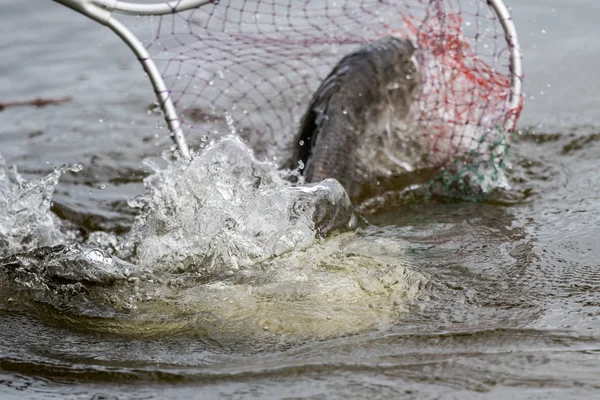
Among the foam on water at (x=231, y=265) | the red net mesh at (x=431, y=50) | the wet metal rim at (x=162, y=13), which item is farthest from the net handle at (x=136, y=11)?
the foam on water at (x=231, y=265)

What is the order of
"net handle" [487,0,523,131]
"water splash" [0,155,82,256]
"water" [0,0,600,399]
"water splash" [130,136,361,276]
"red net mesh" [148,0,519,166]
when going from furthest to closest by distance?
"red net mesh" [148,0,519,166] < "net handle" [487,0,523,131] < "water splash" [0,155,82,256] < "water splash" [130,136,361,276] < "water" [0,0,600,399]

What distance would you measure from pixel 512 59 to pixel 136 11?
2301 millimetres

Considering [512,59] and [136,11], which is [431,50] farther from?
[136,11]

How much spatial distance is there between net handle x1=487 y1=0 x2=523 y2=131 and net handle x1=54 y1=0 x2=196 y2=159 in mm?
1806

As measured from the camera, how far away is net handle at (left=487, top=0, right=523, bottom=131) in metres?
5.19

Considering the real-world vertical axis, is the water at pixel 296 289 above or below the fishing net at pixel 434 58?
below

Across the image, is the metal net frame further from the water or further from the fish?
the water

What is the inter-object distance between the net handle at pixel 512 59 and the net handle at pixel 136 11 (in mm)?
1806

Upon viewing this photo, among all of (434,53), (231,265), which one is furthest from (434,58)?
(231,265)

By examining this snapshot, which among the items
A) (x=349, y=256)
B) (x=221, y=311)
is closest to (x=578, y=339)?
(x=349, y=256)

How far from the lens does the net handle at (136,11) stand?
4.56m

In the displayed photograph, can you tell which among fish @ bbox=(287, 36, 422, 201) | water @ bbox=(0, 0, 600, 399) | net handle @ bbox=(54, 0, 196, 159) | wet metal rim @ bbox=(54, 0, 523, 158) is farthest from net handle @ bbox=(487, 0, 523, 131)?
net handle @ bbox=(54, 0, 196, 159)

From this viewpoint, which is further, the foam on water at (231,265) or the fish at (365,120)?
the fish at (365,120)

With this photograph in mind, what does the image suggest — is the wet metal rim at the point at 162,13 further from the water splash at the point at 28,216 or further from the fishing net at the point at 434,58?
the water splash at the point at 28,216
